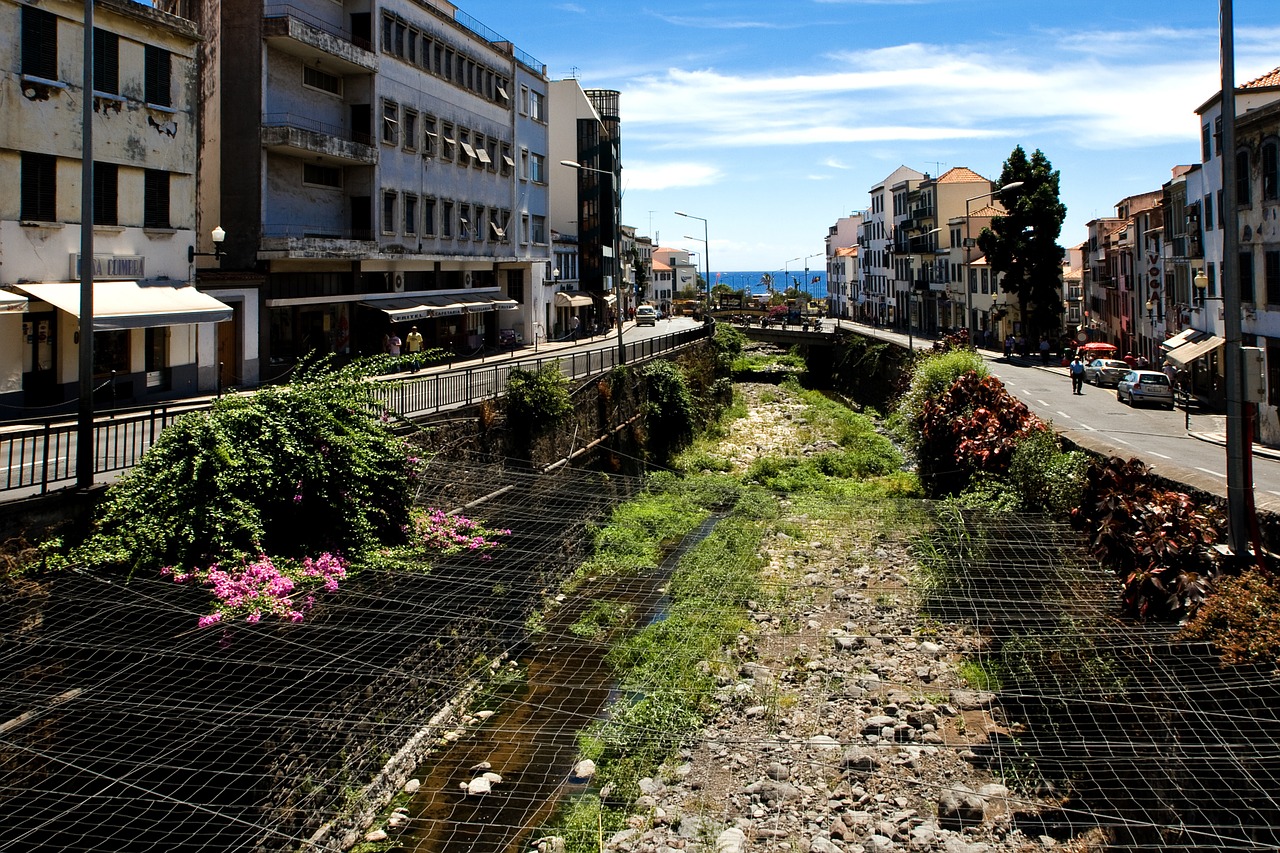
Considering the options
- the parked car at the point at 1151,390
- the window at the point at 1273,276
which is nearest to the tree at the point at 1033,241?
the parked car at the point at 1151,390

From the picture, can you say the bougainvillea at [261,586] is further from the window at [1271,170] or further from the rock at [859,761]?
the window at [1271,170]

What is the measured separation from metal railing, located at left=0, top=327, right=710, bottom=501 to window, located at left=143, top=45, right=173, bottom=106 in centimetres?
740

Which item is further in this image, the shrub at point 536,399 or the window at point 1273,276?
the window at point 1273,276

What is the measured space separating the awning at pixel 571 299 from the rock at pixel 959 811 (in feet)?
150

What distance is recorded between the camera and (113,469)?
44.9 feet

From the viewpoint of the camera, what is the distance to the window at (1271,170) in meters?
28.6

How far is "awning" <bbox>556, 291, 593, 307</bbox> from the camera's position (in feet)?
183

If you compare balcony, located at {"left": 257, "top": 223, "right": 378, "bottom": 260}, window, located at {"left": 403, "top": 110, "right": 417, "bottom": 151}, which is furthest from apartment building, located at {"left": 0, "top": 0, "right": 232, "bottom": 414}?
window, located at {"left": 403, "top": 110, "right": 417, "bottom": 151}

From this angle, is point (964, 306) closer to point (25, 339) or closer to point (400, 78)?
point (400, 78)

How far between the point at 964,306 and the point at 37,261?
61.1 metres

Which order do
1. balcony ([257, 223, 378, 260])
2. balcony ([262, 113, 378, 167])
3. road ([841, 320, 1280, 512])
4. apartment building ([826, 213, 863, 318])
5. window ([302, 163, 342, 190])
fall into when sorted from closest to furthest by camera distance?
road ([841, 320, 1280, 512]) < balcony ([262, 113, 378, 167]) < balcony ([257, 223, 378, 260]) < window ([302, 163, 342, 190]) < apartment building ([826, 213, 863, 318])

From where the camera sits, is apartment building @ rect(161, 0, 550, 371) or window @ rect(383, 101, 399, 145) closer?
apartment building @ rect(161, 0, 550, 371)

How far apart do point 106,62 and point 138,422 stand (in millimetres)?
11013

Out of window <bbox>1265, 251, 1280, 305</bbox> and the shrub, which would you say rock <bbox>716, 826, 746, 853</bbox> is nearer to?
the shrub
